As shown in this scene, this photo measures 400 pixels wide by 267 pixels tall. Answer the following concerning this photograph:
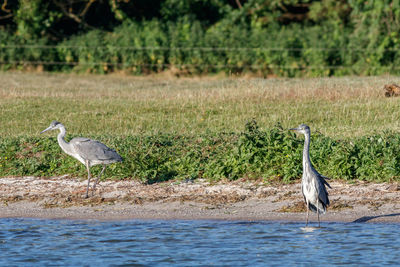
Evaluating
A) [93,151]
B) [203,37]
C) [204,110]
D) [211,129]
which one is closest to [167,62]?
[203,37]

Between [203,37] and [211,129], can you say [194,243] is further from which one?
[203,37]

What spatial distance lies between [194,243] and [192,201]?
1.96 m

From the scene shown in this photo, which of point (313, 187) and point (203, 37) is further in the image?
point (203, 37)

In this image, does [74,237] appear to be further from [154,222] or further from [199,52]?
[199,52]

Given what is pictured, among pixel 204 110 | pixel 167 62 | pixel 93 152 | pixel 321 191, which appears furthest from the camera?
pixel 167 62

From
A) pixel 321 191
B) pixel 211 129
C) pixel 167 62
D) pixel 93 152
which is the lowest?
pixel 211 129

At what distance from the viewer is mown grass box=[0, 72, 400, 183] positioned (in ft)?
39.5

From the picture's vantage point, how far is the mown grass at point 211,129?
1205 centimetres

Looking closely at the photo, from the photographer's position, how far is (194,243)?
30.7ft

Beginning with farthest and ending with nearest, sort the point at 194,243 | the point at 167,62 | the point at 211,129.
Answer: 1. the point at 167,62
2. the point at 211,129
3. the point at 194,243

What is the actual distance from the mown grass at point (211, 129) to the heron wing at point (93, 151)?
904 millimetres

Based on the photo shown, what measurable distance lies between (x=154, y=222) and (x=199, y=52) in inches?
786

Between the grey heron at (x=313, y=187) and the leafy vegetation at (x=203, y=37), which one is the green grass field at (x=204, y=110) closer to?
the grey heron at (x=313, y=187)

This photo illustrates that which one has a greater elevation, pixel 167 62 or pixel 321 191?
pixel 321 191
